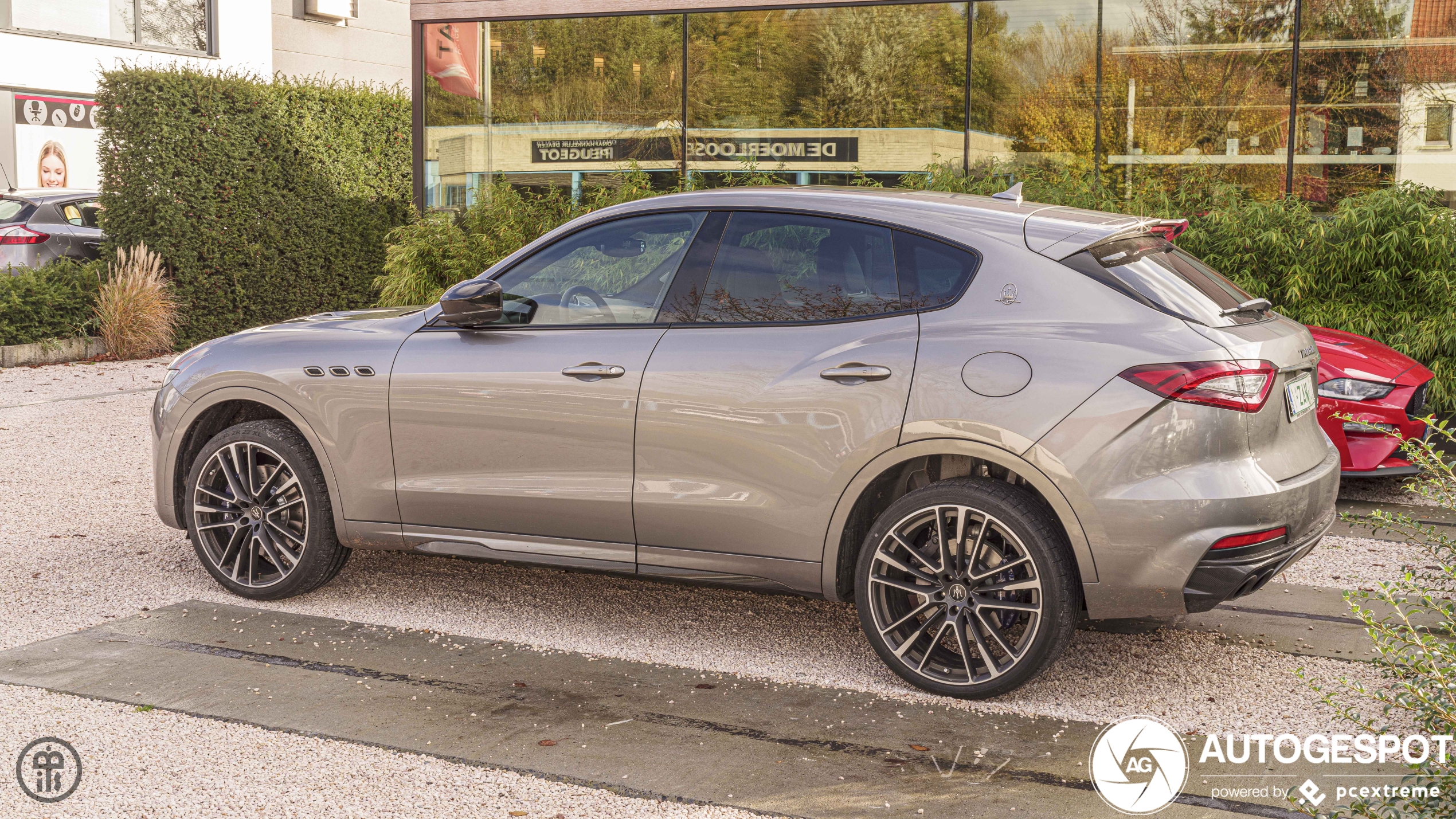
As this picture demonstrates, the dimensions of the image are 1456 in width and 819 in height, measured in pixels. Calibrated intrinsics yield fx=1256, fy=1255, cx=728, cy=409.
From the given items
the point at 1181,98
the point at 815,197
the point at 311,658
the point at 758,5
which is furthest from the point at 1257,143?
the point at 311,658

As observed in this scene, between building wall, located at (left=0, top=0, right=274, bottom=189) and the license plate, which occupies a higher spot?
building wall, located at (left=0, top=0, right=274, bottom=189)

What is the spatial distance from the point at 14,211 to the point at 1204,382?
1682 centimetres

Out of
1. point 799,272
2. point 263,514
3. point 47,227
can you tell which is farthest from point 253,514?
point 47,227

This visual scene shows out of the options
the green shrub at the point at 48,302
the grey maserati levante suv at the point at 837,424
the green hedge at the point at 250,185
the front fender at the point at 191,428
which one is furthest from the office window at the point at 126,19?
the grey maserati levante suv at the point at 837,424

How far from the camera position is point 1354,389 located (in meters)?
6.96

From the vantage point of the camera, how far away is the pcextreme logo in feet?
11.4

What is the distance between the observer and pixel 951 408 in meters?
4.09

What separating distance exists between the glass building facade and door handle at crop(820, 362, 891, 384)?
321 inches

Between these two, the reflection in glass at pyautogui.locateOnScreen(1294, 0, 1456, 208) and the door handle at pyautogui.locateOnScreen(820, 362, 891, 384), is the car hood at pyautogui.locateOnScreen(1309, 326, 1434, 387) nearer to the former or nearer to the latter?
the door handle at pyautogui.locateOnScreen(820, 362, 891, 384)

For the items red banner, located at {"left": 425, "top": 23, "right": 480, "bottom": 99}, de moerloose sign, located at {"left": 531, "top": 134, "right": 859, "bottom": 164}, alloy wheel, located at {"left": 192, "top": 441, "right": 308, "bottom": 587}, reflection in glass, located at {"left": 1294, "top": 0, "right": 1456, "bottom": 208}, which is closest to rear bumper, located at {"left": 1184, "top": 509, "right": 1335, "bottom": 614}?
alloy wheel, located at {"left": 192, "top": 441, "right": 308, "bottom": 587}

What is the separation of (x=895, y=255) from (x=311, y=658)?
2.57m

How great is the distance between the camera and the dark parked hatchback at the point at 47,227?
15.9 metres

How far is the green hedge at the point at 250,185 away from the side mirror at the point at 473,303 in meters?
11.2

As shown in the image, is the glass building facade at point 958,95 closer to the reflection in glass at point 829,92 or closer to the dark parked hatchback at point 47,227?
the reflection in glass at point 829,92
